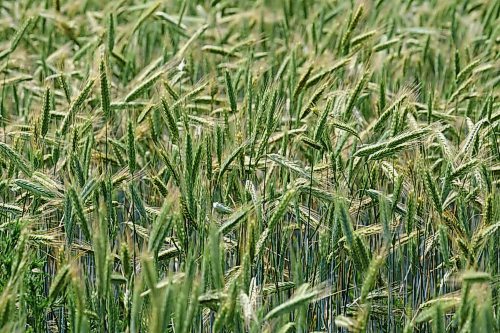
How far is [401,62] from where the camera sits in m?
5.42

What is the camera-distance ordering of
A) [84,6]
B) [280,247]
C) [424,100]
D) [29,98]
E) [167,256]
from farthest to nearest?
[84,6] < [424,100] < [29,98] < [280,247] < [167,256]

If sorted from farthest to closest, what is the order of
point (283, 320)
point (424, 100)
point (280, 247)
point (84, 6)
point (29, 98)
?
point (84, 6), point (424, 100), point (29, 98), point (280, 247), point (283, 320)

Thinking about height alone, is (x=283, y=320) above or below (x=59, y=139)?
below

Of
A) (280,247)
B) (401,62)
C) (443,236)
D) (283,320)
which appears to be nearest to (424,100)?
(401,62)

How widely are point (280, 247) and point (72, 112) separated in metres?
0.87

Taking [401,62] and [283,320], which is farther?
[401,62]

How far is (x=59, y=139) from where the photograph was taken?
384 cm

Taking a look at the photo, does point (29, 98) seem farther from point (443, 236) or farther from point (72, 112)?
point (443, 236)

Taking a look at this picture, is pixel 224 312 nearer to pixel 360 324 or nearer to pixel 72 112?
pixel 360 324

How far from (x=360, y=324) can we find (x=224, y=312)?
1.10 feet

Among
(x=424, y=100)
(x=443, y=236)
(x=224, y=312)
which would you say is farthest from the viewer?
(x=424, y=100)

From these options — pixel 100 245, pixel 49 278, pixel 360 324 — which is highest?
pixel 100 245

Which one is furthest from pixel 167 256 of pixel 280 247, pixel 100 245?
pixel 100 245

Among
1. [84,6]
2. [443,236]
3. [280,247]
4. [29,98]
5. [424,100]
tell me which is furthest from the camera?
[84,6]
